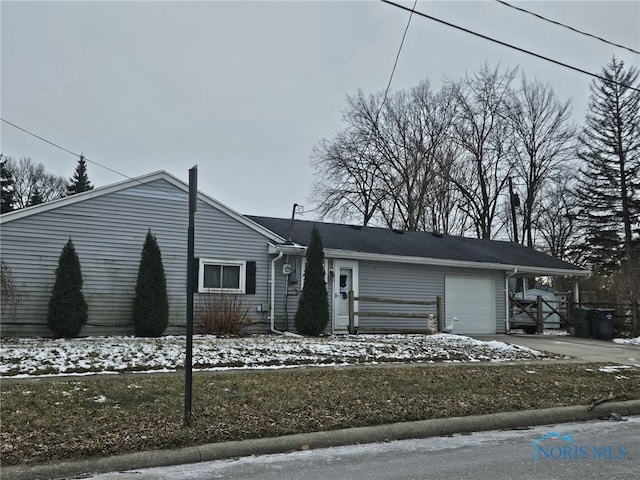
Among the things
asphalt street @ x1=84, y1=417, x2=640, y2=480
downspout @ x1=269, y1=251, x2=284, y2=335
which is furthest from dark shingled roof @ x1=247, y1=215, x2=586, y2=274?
asphalt street @ x1=84, y1=417, x2=640, y2=480

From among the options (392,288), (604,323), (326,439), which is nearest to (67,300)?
(326,439)

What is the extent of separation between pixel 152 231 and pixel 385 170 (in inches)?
851

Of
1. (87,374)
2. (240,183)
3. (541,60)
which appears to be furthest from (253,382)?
(240,183)

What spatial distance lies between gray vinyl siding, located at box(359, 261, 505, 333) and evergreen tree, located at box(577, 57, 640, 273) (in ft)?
71.9

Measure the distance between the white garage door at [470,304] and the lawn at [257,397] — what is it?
22.6ft

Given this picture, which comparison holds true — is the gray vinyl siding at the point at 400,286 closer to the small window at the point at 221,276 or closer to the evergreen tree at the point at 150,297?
the small window at the point at 221,276

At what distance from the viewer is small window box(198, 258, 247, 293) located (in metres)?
14.5

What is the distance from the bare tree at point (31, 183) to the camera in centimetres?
4334

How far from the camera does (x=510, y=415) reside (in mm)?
6754

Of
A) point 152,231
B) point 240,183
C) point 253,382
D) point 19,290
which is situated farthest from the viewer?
point 240,183

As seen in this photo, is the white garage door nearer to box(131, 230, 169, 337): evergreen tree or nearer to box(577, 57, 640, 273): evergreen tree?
box(131, 230, 169, 337): evergreen tree

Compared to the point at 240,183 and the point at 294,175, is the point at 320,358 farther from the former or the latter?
the point at 294,175

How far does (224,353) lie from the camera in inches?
392

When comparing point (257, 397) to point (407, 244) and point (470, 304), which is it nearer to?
point (470, 304)
